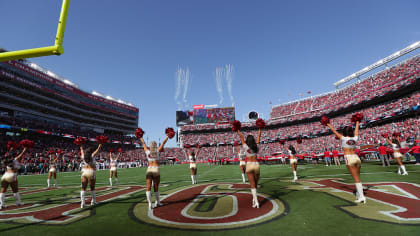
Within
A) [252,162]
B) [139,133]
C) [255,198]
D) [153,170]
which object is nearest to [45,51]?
[139,133]

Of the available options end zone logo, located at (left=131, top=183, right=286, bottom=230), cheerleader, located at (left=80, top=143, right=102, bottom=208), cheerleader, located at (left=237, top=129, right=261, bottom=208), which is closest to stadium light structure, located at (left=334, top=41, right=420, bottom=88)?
cheerleader, located at (left=237, top=129, right=261, bottom=208)

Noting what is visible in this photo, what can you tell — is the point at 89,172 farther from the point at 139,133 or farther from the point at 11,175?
the point at 11,175

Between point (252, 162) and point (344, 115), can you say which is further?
point (344, 115)

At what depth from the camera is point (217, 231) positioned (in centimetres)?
390

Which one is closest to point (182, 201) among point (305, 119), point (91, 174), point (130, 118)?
point (91, 174)

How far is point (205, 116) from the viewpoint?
3024 inches

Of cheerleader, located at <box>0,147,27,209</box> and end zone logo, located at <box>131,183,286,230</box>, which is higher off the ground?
cheerleader, located at <box>0,147,27,209</box>

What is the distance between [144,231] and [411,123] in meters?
46.1

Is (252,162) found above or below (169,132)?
below

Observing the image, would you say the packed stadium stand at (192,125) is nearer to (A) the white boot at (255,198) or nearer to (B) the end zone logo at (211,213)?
(B) the end zone logo at (211,213)

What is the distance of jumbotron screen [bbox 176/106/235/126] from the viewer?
75.8 meters

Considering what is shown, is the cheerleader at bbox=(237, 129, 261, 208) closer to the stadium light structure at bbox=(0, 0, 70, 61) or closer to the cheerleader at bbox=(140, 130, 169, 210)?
the cheerleader at bbox=(140, 130, 169, 210)

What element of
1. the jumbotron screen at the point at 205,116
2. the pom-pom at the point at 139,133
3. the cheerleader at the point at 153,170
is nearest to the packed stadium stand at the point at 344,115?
the jumbotron screen at the point at 205,116

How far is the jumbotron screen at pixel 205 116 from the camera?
7575 centimetres
